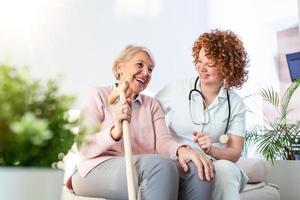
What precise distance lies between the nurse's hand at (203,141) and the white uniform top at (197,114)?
7cm

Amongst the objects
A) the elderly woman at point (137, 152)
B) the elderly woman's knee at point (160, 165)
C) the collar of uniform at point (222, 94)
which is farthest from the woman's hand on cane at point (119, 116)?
the collar of uniform at point (222, 94)

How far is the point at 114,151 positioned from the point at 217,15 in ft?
9.34

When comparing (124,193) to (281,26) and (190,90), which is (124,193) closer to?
(190,90)

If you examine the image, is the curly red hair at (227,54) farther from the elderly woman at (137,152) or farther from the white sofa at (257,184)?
the white sofa at (257,184)

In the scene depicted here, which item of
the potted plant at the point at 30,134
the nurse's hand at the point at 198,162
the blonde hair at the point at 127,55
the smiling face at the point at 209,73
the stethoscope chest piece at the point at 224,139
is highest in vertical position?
the blonde hair at the point at 127,55

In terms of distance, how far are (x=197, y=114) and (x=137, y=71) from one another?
0.31m

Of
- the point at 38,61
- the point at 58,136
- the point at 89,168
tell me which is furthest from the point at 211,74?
the point at 38,61

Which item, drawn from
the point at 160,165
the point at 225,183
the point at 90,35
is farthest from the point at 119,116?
the point at 90,35

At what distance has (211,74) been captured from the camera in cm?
169

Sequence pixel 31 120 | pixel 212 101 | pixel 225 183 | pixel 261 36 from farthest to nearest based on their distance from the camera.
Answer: pixel 261 36 < pixel 212 101 < pixel 225 183 < pixel 31 120

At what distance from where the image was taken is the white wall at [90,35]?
2818 mm

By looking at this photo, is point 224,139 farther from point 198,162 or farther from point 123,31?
point 123,31

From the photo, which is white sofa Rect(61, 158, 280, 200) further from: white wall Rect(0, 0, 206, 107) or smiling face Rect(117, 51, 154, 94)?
white wall Rect(0, 0, 206, 107)

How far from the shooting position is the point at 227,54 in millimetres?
1729
